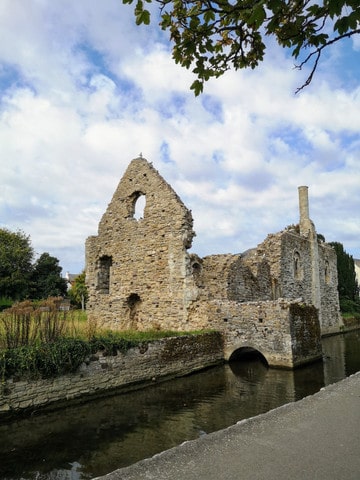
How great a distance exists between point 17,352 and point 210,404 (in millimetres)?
4518

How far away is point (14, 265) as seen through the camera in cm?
3775

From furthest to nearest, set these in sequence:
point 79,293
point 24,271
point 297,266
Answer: point 24,271
point 79,293
point 297,266

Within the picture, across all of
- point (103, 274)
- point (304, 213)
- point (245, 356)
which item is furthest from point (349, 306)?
point (103, 274)

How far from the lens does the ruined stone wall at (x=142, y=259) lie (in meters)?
16.0

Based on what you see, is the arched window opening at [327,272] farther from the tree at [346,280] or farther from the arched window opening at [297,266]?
the tree at [346,280]

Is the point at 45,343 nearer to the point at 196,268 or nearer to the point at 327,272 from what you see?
the point at 196,268

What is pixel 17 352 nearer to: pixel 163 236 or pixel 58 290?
pixel 163 236

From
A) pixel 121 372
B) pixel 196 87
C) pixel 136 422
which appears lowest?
pixel 136 422

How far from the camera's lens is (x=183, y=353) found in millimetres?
12164

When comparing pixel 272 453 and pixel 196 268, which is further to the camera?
pixel 196 268

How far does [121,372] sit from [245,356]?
6.98 m

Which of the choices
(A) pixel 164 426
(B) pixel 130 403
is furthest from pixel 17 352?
(A) pixel 164 426

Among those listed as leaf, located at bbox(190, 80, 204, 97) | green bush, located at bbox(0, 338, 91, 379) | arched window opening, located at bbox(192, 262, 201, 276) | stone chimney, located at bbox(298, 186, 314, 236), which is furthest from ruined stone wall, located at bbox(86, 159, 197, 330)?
stone chimney, located at bbox(298, 186, 314, 236)

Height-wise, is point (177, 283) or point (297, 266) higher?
point (297, 266)
